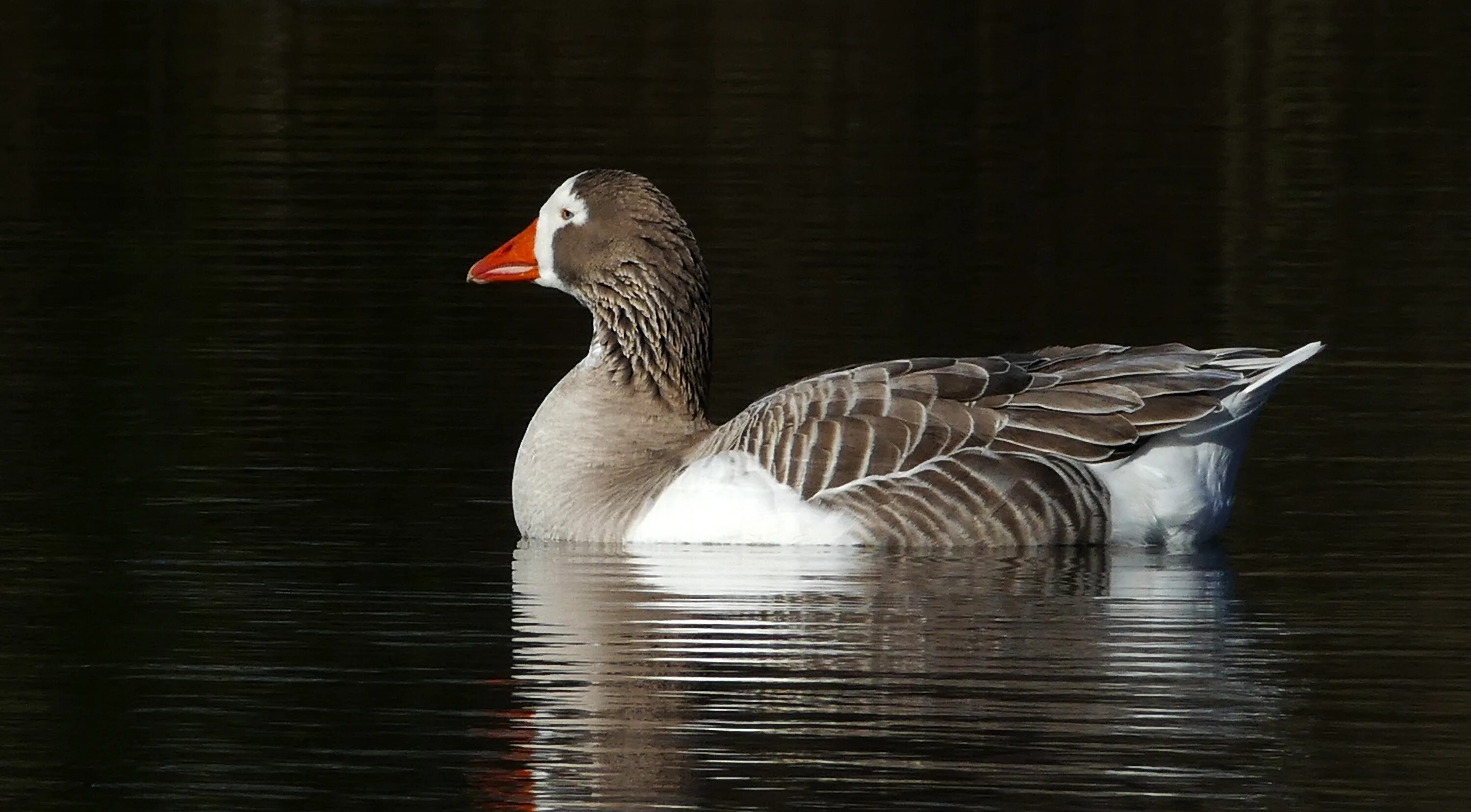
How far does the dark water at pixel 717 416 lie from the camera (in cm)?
973

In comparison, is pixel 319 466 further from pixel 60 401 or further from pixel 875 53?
pixel 875 53

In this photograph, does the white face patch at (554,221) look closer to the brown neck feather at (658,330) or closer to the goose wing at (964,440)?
the brown neck feather at (658,330)

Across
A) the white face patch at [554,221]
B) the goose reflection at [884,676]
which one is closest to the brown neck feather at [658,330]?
the white face patch at [554,221]

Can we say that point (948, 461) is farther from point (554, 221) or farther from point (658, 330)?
point (554, 221)

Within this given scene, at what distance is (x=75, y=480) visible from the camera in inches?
571

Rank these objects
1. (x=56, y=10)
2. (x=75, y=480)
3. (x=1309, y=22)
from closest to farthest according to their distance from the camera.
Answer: (x=75, y=480)
(x=1309, y=22)
(x=56, y=10)

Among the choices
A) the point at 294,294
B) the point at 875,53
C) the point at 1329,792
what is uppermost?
the point at 875,53

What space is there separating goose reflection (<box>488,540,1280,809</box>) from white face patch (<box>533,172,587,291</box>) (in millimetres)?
1723

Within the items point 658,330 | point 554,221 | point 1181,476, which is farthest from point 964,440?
point 554,221

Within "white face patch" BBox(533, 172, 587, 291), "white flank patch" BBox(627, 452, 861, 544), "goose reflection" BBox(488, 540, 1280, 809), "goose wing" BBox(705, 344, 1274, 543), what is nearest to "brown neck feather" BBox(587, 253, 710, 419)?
"white face patch" BBox(533, 172, 587, 291)

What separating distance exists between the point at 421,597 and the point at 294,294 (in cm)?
871

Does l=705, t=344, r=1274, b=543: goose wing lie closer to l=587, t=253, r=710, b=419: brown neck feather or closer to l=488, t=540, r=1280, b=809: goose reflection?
l=488, t=540, r=1280, b=809: goose reflection

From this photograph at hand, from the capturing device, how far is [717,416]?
16625mm

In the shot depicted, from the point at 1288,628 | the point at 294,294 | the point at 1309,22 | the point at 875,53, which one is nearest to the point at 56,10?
the point at 875,53
